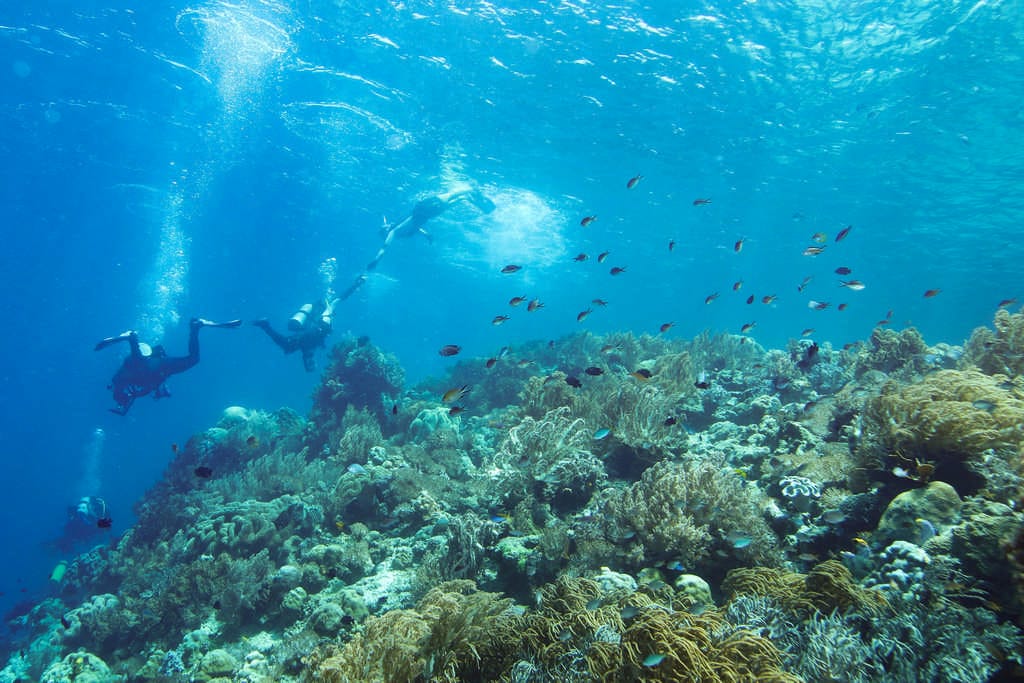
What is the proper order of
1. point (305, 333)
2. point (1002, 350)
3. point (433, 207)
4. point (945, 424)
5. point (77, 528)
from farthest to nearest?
point (433, 207) < point (305, 333) < point (77, 528) < point (1002, 350) < point (945, 424)

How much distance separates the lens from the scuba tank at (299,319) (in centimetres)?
2097

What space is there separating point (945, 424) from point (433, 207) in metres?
32.1

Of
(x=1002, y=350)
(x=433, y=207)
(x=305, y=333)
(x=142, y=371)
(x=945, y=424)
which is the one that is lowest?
(x=945, y=424)

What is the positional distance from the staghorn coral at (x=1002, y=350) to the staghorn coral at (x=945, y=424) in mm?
3641

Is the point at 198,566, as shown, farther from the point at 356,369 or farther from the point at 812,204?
the point at 812,204

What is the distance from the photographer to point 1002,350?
873cm

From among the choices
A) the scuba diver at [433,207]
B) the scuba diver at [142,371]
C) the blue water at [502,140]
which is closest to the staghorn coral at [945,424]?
the blue water at [502,140]

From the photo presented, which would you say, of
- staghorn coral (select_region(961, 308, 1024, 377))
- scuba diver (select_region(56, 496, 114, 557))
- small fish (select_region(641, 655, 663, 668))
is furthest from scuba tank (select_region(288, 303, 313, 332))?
staghorn coral (select_region(961, 308, 1024, 377))

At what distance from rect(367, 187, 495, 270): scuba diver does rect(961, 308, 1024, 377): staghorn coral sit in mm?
28701

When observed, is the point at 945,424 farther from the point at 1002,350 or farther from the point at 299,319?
the point at 299,319

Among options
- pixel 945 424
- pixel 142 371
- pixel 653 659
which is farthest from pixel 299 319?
pixel 945 424

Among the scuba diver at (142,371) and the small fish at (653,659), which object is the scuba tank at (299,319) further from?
the small fish at (653,659)

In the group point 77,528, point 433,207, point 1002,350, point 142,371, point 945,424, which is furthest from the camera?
point 433,207

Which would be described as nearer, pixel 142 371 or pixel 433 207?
pixel 142 371
